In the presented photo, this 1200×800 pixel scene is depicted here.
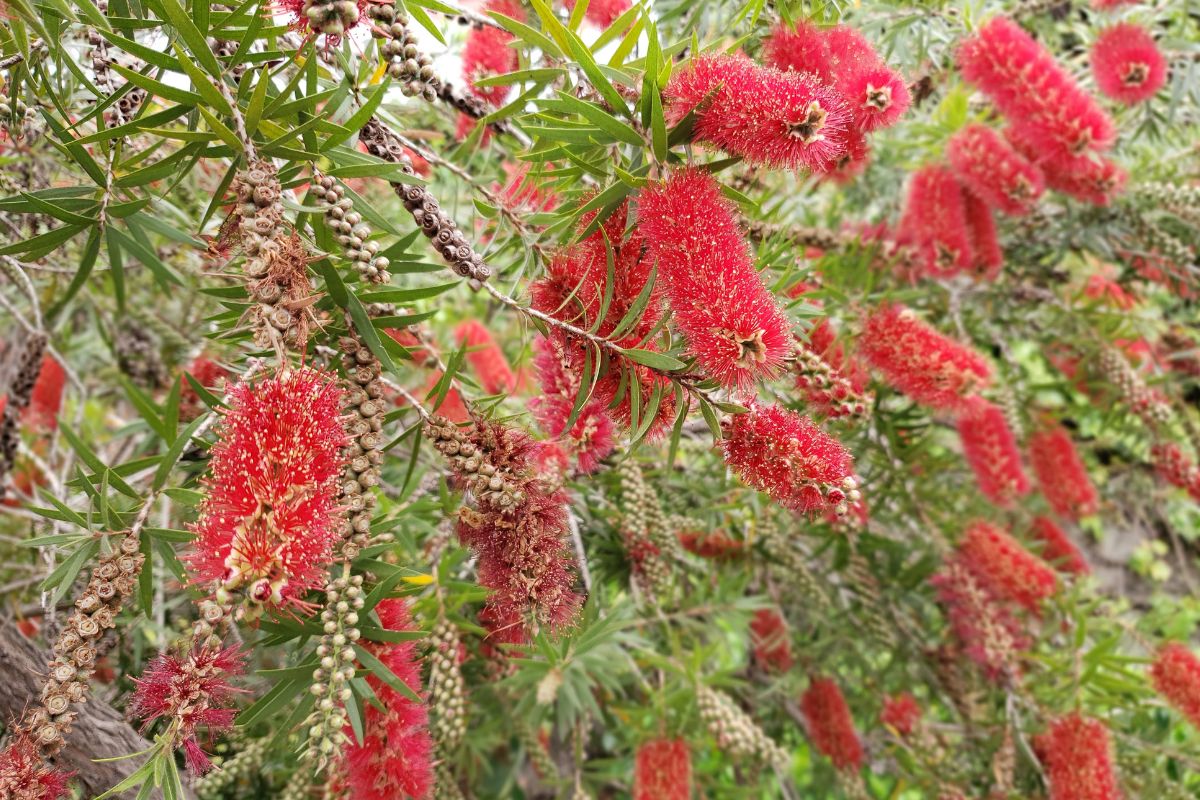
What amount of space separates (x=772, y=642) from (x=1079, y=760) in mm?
681

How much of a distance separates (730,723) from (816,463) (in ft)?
3.07

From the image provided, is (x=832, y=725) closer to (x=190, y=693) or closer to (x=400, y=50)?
(x=190, y=693)

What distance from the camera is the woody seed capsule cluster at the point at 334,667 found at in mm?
668

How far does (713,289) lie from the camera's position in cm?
76

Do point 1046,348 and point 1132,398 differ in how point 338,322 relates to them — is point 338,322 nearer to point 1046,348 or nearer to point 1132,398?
point 1132,398

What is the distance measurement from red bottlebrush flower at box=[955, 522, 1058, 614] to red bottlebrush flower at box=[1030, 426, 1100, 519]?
0.97 ft

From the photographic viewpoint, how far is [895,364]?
4.42 feet

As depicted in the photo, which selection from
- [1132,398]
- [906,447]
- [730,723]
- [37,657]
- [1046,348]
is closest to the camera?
[37,657]

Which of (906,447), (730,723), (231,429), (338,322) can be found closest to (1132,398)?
(906,447)

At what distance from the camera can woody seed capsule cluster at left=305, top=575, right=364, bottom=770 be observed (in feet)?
2.19

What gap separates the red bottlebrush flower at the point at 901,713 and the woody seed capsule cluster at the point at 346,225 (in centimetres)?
184

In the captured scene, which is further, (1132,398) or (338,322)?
(1132,398)

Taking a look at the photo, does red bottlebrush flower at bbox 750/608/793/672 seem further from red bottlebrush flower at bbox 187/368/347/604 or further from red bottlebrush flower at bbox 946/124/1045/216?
red bottlebrush flower at bbox 187/368/347/604

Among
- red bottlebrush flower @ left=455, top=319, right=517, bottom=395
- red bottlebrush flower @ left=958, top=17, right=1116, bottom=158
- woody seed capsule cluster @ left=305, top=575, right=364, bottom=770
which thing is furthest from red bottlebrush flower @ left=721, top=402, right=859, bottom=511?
red bottlebrush flower @ left=958, top=17, right=1116, bottom=158
